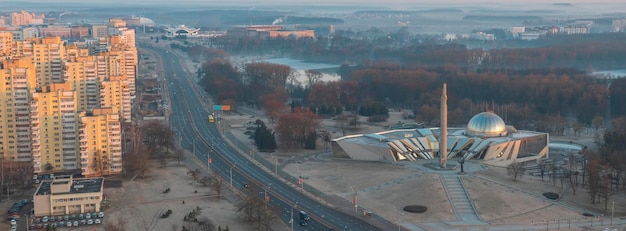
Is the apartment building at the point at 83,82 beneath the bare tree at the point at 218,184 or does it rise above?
above

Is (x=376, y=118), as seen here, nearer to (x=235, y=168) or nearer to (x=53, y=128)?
(x=235, y=168)

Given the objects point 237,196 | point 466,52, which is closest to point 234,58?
point 466,52

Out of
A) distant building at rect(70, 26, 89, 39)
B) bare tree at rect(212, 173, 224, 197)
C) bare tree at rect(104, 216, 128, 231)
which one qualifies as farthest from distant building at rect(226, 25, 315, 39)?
bare tree at rect(104, 216, 128, 231)

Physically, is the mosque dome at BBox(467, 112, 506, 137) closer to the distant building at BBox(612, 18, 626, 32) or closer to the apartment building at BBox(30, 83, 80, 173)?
the apartment building at BBox(30, 83, 80, 173)

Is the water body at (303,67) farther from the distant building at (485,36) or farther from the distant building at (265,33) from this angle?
the distant building at (485,36)

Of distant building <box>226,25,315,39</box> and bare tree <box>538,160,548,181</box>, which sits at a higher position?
distant building <box>226,25,315,39</box>

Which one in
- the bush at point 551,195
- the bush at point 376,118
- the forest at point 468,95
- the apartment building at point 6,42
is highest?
the apartment building at point 6,42

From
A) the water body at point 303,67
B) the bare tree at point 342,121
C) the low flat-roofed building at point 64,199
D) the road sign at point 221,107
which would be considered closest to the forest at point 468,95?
the bare tree at point 342,121

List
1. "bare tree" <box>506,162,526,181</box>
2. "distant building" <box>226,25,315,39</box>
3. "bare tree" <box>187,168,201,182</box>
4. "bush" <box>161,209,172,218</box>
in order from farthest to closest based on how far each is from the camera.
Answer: "distant building" <box>226,25,315,39</box> → "bare tree" <box>506,162,526,181</box> → "bare tree" <box>187,168,201,182</box> → "bush" <box>161,209,172,218</box>
